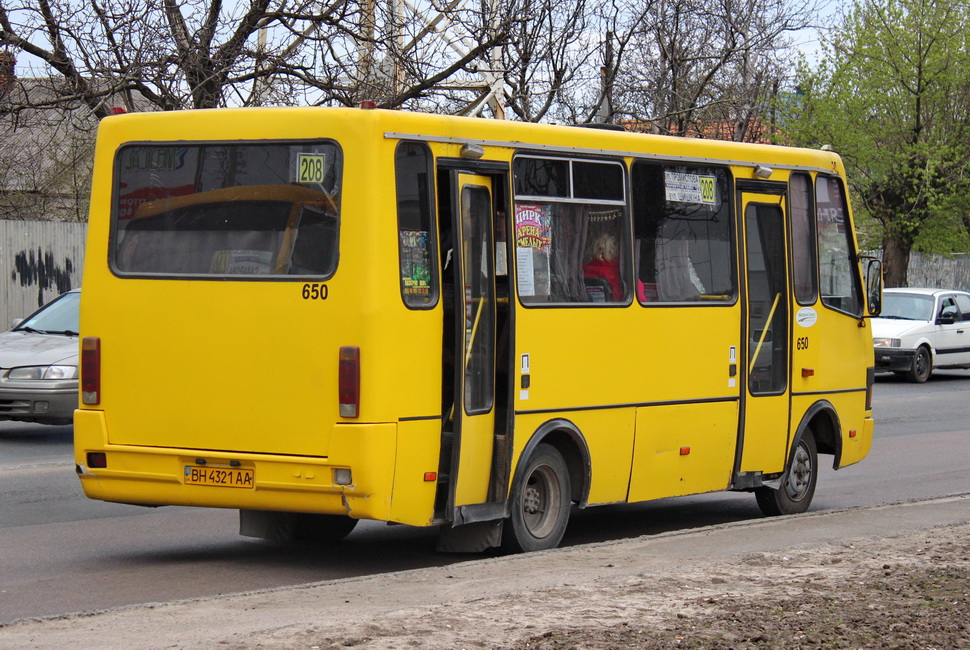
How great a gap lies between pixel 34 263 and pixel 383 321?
19.5 metres

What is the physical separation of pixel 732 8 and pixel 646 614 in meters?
33.7

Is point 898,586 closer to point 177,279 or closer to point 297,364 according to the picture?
point 297,364

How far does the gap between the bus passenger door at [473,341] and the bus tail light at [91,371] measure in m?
2.08

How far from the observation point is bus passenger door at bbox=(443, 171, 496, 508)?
27.5 ft

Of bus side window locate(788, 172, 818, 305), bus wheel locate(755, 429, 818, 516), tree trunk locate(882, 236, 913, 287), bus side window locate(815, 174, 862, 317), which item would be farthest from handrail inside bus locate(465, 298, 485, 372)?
tree trunk locate(882, 236, 913, 287)

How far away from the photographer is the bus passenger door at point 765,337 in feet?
35.8

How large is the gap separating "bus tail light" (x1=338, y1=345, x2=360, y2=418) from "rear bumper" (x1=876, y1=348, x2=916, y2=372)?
67.0ft

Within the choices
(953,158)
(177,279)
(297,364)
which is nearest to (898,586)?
(297,364)

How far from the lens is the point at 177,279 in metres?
8.38

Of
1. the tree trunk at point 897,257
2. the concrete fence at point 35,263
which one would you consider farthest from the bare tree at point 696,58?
the concrete fence at point 35,263

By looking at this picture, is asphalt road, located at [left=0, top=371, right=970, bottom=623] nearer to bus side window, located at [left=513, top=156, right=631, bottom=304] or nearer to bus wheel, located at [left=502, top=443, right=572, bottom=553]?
bus wheel, located at [left=502, top=443, right=572, bottom=553]

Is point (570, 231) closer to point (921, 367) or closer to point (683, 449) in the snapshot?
point (683, 449)

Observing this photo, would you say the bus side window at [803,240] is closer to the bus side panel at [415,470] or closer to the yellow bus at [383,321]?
the yellow bus at [383,321]

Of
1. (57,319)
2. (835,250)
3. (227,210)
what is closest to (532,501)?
(227,210)
